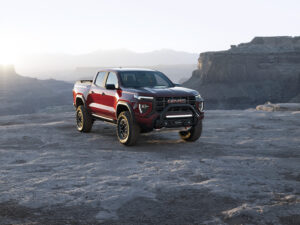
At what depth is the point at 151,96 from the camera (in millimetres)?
8180

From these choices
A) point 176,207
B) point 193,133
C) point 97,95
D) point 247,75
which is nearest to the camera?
point 176,207

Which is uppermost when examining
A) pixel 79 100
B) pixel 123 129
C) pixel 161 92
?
pixel 161 92

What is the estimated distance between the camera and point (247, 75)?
118750 mm

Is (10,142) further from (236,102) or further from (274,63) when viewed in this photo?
(274,63)

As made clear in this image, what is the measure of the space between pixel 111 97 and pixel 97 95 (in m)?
0.89

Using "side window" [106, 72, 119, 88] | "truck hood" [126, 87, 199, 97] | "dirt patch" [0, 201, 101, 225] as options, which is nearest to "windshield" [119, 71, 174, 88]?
"side window" [106, 72, 119, 88]

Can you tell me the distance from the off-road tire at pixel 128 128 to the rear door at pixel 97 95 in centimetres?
118

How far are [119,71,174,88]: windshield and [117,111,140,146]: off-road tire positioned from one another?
2.74ft

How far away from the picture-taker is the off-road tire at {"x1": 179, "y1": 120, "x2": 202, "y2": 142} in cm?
917

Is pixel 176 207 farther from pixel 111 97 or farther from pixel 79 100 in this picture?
pixel 79 100

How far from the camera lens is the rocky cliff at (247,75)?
363ft

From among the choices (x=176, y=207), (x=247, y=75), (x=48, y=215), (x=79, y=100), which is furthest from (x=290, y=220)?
(x=247, y=75)

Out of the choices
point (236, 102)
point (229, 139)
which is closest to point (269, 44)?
point (236, 102)

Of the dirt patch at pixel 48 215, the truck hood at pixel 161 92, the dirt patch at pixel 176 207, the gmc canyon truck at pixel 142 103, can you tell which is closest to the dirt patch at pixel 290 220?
the dirt patch at pixel 176 207
